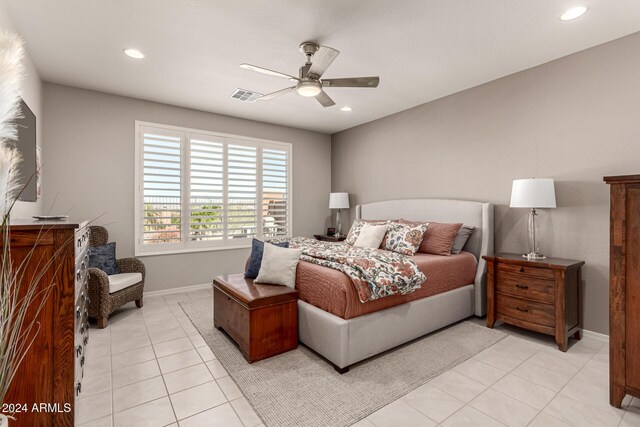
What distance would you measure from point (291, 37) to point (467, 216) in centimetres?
291

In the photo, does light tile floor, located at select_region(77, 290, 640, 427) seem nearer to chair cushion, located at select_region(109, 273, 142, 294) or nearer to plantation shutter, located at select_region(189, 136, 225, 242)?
chair cushion, located at select_region(109, 273, 142, 294)

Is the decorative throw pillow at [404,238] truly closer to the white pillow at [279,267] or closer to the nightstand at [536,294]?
the nightstand at [536,294]

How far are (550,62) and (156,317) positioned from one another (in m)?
5.22

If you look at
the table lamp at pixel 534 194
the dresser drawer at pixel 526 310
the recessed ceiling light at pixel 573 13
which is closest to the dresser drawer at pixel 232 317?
the dresser drawer at pixel 526 310

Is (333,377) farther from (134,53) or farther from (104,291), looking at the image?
(134,53)

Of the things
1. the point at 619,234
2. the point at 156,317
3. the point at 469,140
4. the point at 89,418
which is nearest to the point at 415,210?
the point at 469,140

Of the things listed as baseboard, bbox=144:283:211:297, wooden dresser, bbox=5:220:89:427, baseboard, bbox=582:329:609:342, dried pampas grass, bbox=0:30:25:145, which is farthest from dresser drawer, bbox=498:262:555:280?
baseboard, bbox=144:283:211:297

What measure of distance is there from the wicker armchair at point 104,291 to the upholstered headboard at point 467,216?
3.69 m

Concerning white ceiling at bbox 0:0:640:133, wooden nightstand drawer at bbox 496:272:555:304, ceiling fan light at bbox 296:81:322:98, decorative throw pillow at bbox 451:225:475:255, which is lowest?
wooden nightstand drawer at bbox 496:272:555:304

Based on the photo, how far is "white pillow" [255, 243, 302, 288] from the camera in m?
2.91

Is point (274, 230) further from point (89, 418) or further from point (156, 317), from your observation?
point (89, 418)

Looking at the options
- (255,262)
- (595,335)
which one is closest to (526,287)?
(595,335)

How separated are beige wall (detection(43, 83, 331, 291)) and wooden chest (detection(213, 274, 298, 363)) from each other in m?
2.11

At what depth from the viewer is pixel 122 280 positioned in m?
3.56
